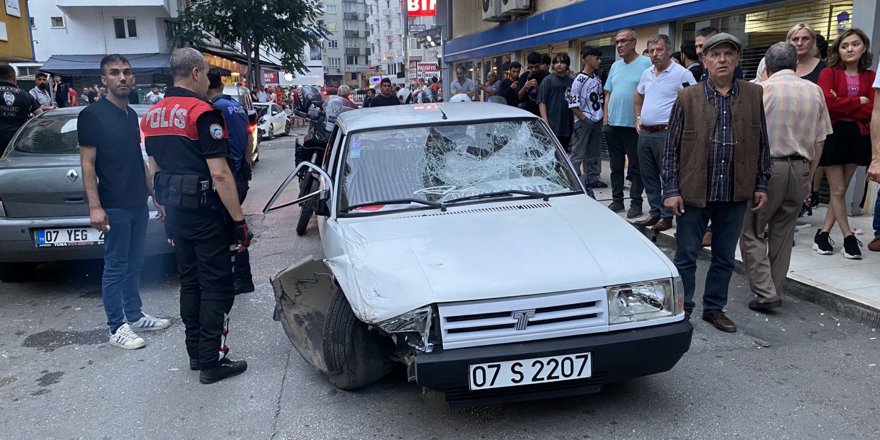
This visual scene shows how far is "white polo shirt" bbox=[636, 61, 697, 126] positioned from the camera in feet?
20.5

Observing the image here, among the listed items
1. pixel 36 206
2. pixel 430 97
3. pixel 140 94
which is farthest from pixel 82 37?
pixel 36 206

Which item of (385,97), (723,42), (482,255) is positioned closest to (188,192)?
(482,255)

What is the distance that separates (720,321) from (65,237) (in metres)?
4.99

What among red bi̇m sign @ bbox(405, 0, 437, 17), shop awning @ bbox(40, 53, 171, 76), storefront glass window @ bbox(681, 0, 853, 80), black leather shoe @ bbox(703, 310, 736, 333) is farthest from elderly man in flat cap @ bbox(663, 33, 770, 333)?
shop awning @ bbox(40, 53, 171, 76)

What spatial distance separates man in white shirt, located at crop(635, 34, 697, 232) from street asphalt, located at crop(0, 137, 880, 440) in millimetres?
2045

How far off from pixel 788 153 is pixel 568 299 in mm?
2565

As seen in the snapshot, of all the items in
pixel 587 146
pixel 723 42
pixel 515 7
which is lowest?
pixel 587 146

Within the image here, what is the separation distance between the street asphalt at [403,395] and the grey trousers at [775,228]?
0.27 metres

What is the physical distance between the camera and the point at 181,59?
3789 millimetres

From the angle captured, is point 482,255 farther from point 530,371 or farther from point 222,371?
point 222,371

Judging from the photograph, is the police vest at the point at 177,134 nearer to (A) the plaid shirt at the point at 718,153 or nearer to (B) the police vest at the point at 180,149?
(B) the police vest at the point at 180,149

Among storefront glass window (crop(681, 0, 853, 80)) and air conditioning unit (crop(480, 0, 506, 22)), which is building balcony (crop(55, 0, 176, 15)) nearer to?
air conditioning unit (crop(480, 0, 506, 22))

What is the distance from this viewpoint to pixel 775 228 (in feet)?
15.5

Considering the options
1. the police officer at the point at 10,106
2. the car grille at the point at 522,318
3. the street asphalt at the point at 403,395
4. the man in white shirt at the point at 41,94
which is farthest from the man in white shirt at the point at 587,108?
the man in white shirt at the point at 41,94
